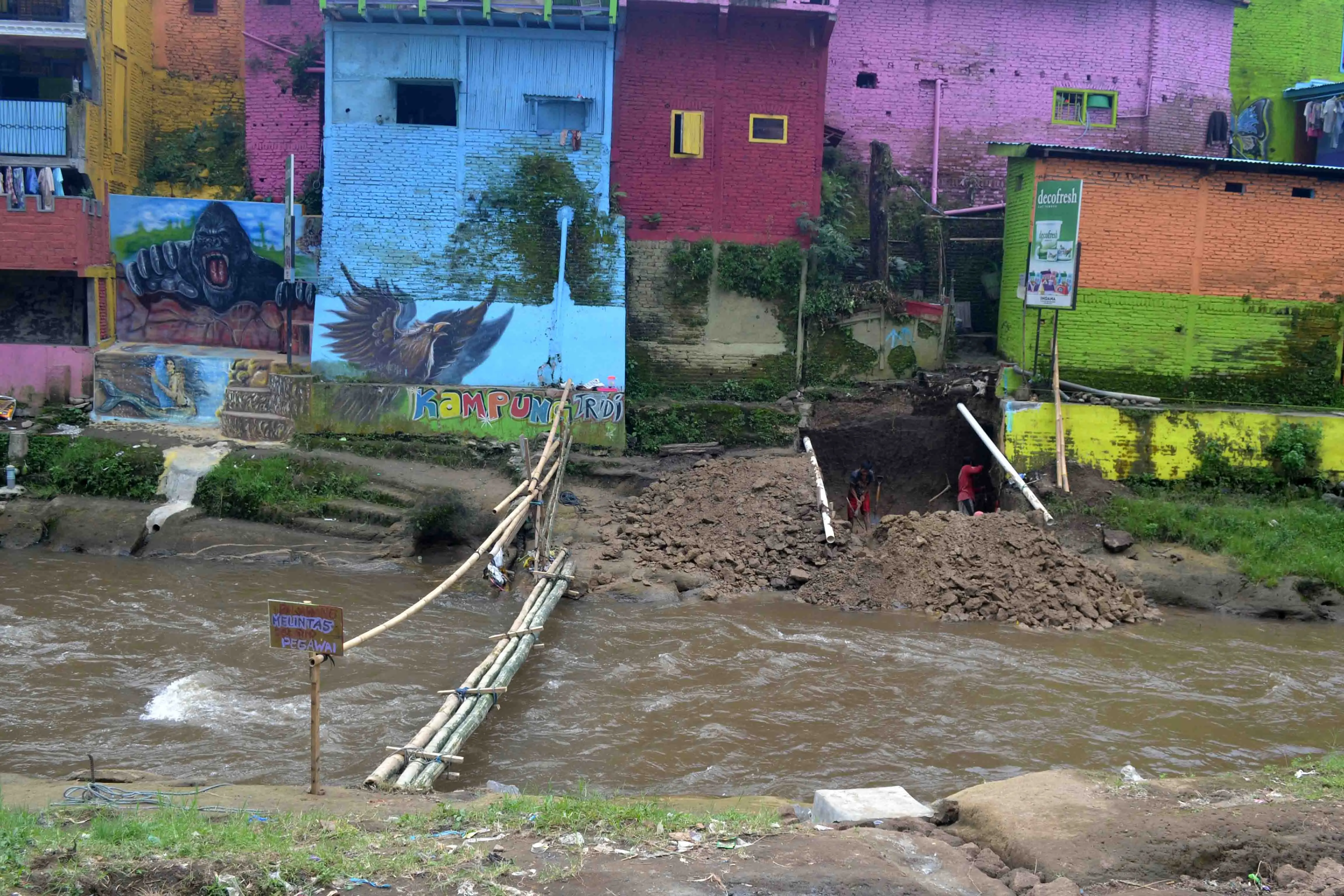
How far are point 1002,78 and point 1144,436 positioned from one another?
33.7 ft

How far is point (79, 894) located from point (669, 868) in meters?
3.31

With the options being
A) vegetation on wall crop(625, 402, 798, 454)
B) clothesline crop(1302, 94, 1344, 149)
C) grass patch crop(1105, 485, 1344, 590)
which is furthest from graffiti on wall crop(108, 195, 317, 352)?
clothesline crop(1302, 94, 1344, 149)

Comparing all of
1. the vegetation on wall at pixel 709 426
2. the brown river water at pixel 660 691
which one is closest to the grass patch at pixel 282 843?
the brown river water at pixel 660 691

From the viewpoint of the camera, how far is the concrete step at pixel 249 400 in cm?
2070

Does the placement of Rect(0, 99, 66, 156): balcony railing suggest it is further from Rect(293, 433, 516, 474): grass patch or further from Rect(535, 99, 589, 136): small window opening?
Rect(535, 99, 589, 136): small window opening

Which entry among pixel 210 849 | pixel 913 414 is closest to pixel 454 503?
pixel 913 414

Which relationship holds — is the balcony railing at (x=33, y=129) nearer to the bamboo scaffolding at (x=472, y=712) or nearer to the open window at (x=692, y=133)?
the open window at (x=692, y=133)

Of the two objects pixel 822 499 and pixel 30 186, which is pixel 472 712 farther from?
pixel 30 186

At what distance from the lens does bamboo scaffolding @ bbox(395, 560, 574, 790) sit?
9.48 meters

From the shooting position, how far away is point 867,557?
17.0 metres

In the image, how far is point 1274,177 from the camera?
2044 centimetres

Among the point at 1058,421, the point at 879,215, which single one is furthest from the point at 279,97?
the point at 1058,421

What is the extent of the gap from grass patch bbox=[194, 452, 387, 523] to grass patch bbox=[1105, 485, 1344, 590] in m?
12.0

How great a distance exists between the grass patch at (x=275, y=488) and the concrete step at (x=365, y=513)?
15 centimetres
